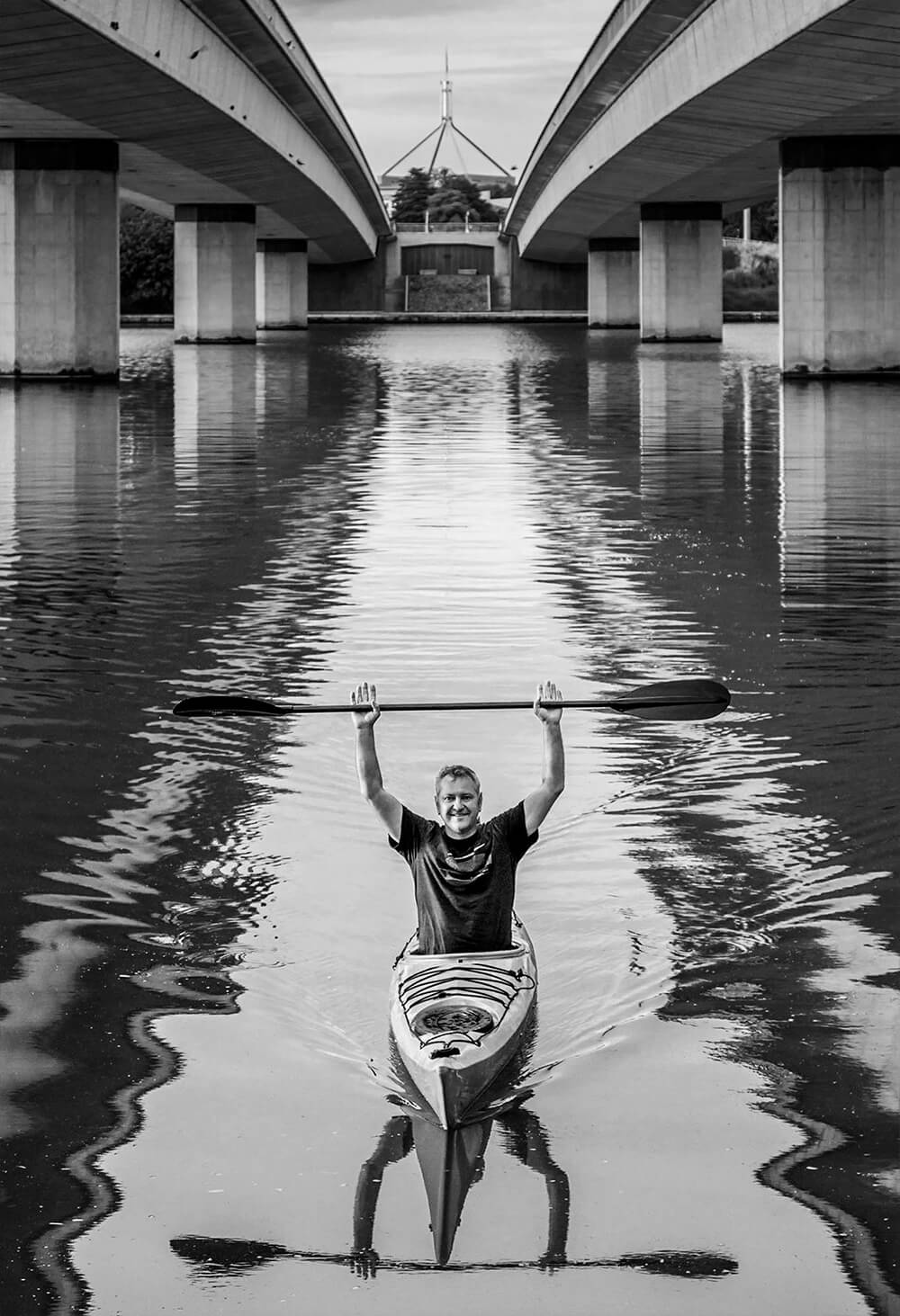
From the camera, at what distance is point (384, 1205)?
4.99 m

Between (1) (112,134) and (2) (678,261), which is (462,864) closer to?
(1) (112,134)

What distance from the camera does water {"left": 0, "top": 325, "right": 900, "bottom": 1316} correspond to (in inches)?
188

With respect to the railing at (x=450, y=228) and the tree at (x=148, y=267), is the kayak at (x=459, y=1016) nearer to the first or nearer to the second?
the tree at (x=148, y=267)

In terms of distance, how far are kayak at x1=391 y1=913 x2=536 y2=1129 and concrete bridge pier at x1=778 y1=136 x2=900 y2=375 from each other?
3786 cm

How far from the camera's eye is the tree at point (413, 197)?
592 ft

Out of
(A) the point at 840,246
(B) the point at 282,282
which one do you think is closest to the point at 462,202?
(B) the point at 282,282

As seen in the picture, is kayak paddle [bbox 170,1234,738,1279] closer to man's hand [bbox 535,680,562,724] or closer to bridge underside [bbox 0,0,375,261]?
man's hand [bbox 535,680,562,724]

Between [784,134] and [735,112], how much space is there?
12.1ft

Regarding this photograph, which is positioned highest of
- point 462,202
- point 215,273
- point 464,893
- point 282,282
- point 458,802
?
point 462,202

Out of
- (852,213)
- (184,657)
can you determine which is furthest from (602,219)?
(184,657)

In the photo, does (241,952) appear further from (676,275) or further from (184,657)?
(676,275)

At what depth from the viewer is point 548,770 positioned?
687 cm

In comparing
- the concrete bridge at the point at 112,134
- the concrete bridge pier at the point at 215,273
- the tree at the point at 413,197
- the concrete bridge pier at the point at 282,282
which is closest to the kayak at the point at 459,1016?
the concrete bridge at the point at 112,134

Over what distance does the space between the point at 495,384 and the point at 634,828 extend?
112 feet
